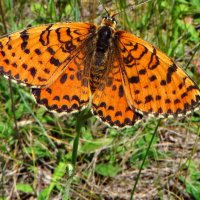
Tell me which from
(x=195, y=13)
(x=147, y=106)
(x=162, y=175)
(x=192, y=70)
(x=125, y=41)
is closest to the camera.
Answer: (x=147, y=106)

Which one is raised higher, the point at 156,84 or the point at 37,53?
the point at 37,53

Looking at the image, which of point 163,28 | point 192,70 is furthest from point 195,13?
point 192,70

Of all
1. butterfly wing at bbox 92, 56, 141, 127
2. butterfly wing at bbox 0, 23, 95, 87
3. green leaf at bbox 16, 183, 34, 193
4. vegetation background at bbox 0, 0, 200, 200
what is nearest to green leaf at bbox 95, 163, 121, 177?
vegetation background at bbox 0, 0, 200, 200

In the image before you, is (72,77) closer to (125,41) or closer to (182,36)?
(125,41)

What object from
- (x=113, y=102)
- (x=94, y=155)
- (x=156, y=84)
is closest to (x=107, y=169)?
(x=94, y=155)

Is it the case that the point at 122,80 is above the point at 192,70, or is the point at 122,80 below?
above

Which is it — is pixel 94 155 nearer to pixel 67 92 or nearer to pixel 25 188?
pixel 25 188

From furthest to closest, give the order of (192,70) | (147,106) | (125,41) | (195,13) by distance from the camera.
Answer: (195,13) < (192,70) < (125,41) < (147,106)
